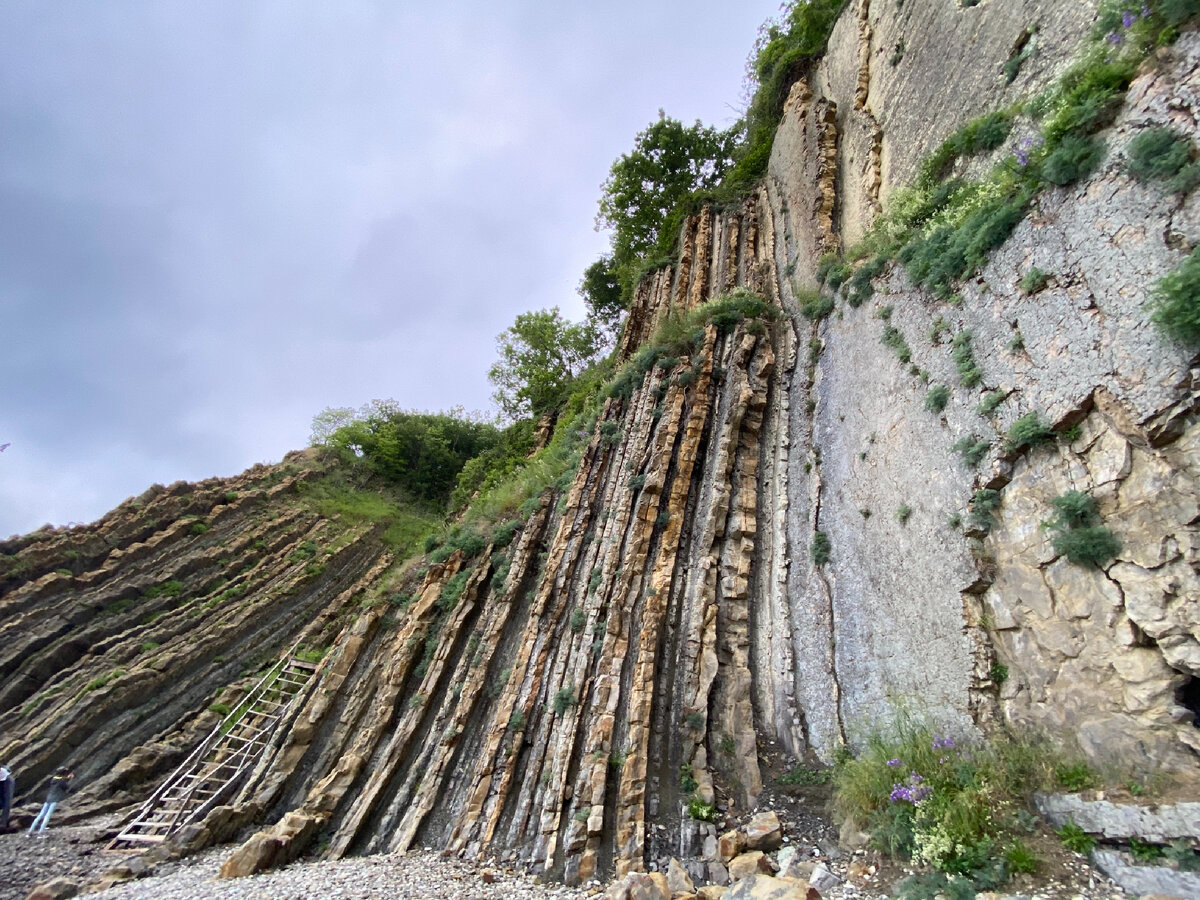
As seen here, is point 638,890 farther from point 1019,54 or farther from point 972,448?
point 1019,54

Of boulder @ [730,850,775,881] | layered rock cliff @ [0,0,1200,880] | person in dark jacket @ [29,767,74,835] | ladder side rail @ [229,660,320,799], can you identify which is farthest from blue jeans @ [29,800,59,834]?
boulder @ [730,850,775,881]

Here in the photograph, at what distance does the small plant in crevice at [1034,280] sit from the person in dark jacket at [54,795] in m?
17.5

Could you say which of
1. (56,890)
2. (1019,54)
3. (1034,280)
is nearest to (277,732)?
(56,890)

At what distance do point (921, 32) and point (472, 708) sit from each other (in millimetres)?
15261

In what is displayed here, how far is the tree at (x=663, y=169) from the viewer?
21688 mm

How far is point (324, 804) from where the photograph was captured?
30.1 feet

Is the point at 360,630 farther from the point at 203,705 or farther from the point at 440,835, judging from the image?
the point at 440,835

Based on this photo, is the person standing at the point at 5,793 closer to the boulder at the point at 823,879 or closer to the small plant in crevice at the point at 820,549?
the boulder at the point at 823,879

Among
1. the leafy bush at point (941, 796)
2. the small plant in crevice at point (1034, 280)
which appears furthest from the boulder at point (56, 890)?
the small plant in crevice at point (1034, 280)

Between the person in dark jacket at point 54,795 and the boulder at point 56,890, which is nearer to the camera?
the boulder at point 56,890

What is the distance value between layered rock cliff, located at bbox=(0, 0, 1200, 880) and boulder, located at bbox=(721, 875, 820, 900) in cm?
221

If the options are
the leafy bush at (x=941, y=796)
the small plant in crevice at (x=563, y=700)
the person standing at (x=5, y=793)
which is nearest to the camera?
the leafy bush at (x=941, y=796)

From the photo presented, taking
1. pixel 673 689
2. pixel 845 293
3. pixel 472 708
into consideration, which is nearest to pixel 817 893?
pixel 673 689

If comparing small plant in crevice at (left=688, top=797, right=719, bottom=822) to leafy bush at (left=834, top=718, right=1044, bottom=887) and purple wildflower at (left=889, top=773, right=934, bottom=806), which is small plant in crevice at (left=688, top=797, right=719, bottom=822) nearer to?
leafy bush at (left=834, top=718, right=1044, bottom=887)
